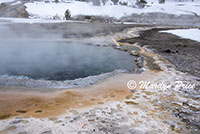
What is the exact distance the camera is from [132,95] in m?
5.45

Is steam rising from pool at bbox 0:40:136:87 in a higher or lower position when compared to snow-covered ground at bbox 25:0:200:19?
lower

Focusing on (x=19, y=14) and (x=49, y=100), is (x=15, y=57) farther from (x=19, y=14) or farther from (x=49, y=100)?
(x=19, y=14)

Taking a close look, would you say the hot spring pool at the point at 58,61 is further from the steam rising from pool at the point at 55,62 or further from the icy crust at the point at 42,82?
the icy crust at the point at 42,82

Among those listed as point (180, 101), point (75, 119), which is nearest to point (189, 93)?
point (180, 101)

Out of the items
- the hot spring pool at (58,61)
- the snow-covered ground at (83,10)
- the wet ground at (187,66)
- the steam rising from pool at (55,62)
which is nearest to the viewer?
the wet ground at (187,66)

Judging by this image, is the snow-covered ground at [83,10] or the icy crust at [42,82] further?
the snow-covered ground at [83,10]

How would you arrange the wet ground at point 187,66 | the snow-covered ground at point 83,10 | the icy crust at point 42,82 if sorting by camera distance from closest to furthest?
1. the wet ground at point 187,66
2. the icy crust at point 42,82
3. the snow-covered ground at point 83,10

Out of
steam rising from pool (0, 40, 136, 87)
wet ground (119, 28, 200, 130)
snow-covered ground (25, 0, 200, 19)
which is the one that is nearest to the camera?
wet ground (119, 28, 200, 130)

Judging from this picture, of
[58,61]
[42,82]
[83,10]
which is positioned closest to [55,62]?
[58,61]

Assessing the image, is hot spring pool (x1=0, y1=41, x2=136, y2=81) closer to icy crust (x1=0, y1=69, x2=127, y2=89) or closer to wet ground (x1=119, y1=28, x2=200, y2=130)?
icy crust (x1=0, y1=69, x2=127, y2=89)

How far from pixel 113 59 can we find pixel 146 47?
390 cm

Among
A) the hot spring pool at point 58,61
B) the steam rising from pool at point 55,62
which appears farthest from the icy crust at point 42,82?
the hot spring pool at point 58,61

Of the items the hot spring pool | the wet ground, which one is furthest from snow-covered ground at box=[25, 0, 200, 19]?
the wet ground

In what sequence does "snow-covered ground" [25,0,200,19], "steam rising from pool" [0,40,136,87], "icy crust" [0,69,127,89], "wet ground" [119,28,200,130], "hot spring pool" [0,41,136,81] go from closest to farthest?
1. "wet ground" [119,28,200,130]
2. "icy crust" [0,69,127,89]
3. "steam rising from pool" [0,40,136,87]
4. "hot spring pool" [0,41,136,81]
5. "snow-covered ground" [25,0,200,19]
